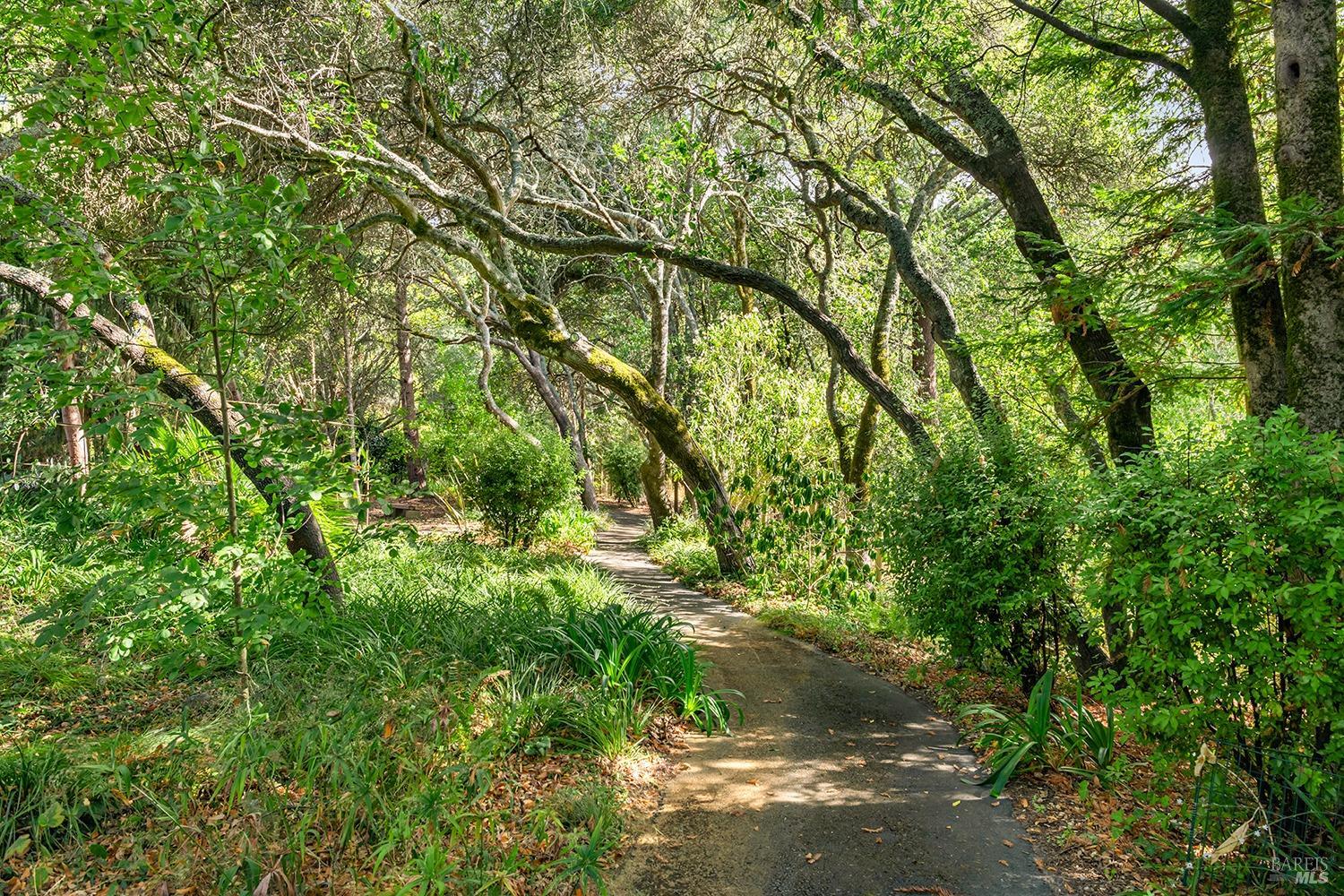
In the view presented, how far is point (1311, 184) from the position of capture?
149 inches

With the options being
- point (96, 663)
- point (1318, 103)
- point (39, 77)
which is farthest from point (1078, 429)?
point (39, 77)

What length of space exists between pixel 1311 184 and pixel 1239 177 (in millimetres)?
659

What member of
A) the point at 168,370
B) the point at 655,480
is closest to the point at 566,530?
the point at 655,480

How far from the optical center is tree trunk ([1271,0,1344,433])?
3.63 m

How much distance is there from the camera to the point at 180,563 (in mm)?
2945

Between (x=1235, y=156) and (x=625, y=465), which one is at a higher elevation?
(x=1235, y=156)

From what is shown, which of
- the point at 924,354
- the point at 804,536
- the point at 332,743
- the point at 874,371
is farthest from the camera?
the point at 924,354

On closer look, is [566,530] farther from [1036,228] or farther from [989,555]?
[1036,228]

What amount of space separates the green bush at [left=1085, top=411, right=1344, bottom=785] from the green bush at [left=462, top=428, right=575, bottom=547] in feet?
30.7

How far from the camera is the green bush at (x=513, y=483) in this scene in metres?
11.6

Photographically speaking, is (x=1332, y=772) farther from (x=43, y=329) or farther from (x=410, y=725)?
(x=43, y=329)

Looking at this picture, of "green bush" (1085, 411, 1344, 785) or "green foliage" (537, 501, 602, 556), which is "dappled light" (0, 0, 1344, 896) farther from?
"green foliage" (537, 501, 602, 556)

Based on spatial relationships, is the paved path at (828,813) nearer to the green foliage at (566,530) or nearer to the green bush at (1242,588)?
the green bush at (1242,588)

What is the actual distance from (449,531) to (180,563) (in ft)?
38.7
